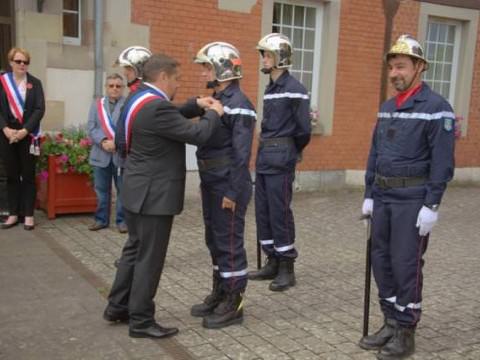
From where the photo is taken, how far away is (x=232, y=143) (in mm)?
4180

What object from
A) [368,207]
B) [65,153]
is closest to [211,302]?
[368,207]

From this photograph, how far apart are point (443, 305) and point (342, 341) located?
4.15ft

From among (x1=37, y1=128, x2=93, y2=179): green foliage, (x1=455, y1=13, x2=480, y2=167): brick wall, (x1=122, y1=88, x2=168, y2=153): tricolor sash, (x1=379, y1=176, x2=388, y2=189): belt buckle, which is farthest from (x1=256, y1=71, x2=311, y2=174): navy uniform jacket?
(x1=455, y1=13, x2=480, y2=167): brick wall

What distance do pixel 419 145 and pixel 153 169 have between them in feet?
5.55

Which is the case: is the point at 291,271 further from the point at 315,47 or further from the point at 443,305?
the point at 315,47

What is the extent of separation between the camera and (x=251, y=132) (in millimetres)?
4176

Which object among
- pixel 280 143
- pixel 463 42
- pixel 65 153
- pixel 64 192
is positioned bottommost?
pixel 64 192

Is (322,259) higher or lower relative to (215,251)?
lower

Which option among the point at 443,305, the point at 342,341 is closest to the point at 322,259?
the point at 443,305

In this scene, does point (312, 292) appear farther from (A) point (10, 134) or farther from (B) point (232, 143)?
(A) point (10, 134)

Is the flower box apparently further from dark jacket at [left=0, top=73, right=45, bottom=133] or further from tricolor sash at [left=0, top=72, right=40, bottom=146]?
tricolor sash at [left=0, top=72, right=40, bottom=146]

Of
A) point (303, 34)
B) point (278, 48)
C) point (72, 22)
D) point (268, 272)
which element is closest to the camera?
point (278, 48)

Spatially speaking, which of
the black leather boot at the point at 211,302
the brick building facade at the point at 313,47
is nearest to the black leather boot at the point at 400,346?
the black leather boot at the point at 211,302

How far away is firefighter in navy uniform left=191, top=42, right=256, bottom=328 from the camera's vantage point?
163 inches
